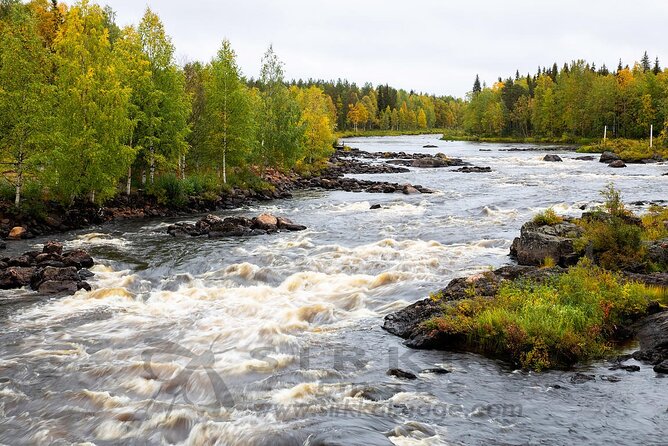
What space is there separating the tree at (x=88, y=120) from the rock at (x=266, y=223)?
9996mm

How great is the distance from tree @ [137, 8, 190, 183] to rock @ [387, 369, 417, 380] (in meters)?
32.0

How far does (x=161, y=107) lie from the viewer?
41.9m

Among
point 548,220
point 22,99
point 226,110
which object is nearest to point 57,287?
point 22,99

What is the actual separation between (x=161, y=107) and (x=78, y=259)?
20285 millimetres

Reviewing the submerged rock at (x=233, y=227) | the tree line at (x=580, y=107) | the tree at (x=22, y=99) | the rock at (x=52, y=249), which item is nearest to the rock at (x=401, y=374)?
the rock at (x=52, y=249)

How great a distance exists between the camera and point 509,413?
11195mm

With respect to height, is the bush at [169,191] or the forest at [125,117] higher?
the forest at [125,117]

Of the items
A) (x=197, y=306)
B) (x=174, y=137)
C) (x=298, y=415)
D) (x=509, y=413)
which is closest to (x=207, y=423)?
(x=298, y=415)

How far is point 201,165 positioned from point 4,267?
30.3 m

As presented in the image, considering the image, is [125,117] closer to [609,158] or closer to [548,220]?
[548,220]

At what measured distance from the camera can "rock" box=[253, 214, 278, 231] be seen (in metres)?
33.9

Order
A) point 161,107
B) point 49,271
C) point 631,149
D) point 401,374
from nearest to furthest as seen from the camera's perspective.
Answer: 1. point 401,374
2. point 49,271
3. point 161,107
4. point 631,149

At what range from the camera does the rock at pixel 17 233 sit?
2997cm

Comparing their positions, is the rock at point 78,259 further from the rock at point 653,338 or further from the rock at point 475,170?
the rock at point 475,170
